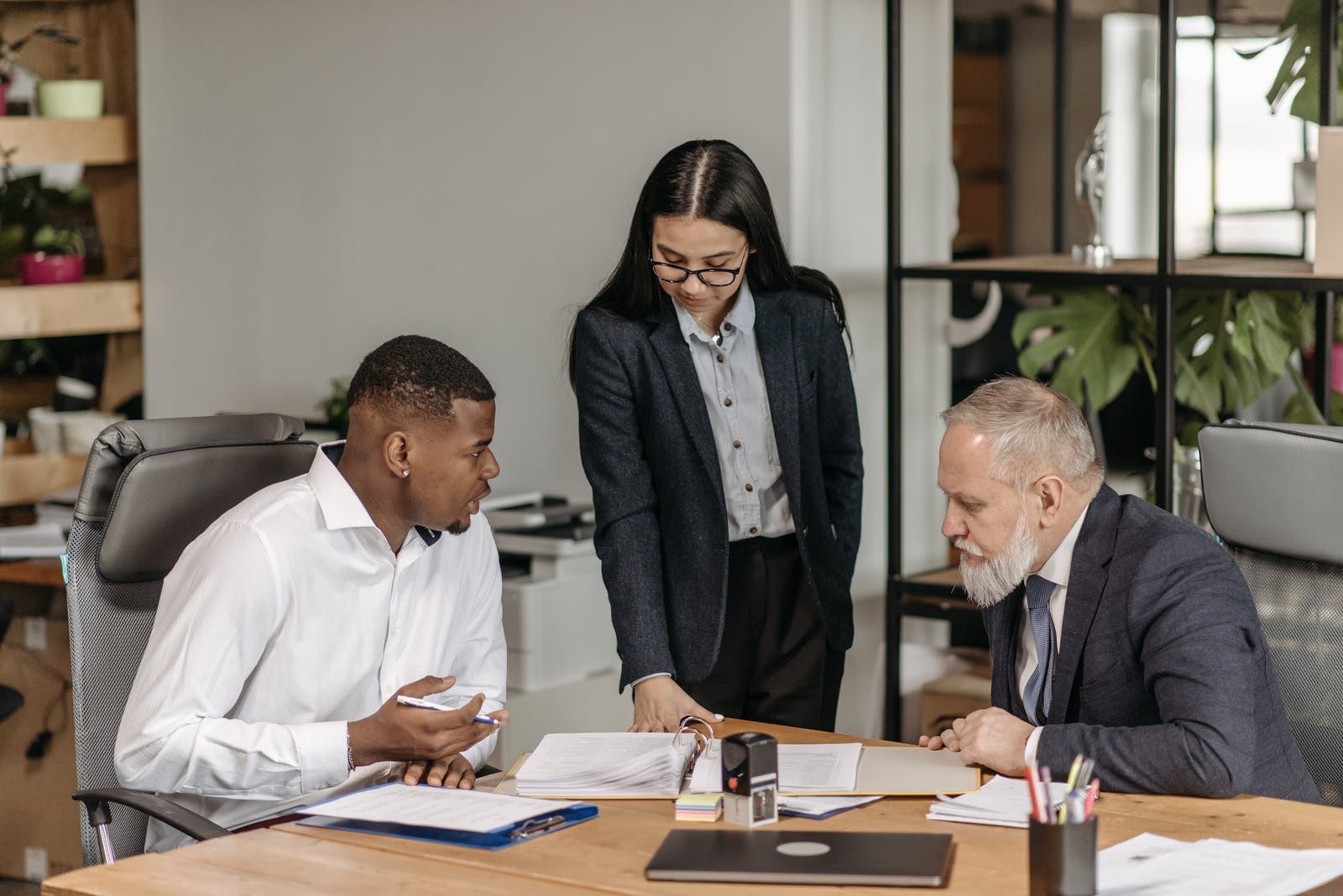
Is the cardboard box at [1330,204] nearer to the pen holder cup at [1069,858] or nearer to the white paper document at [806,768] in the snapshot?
the white paper document at [806,768]

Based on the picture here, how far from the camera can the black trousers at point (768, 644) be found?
2.69m

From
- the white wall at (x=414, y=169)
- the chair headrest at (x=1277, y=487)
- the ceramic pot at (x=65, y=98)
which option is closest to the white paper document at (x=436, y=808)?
the chair headrest at (x=1277, y=487)

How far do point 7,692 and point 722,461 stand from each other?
5.66 feet

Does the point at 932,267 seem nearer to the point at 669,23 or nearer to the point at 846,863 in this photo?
the point at 669,23

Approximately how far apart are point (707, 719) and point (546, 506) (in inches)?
57.3

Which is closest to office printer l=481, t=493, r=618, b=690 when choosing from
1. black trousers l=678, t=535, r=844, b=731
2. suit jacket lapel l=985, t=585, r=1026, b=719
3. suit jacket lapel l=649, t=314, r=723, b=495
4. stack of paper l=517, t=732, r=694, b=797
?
black trousers l=678, t=535, r=844, b=731

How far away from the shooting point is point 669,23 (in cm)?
351

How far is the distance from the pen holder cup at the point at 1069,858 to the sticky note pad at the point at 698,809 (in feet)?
1.61

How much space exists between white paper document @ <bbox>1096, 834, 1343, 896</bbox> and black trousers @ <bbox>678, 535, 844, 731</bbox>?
38.4 inches

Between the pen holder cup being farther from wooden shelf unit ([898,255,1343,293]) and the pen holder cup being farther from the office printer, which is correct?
the office printer

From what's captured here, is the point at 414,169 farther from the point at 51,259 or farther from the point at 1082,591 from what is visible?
the point at 1082,591

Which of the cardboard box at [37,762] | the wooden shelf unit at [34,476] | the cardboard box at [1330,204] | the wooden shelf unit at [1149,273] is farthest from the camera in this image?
the wooden shelf unit at [34,476]

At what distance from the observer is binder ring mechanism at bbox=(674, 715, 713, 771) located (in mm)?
2137

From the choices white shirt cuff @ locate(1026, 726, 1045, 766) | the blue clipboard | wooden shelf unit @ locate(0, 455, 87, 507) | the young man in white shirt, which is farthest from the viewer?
wooden shelf unit @ locate(0, 455, 87, 507)
